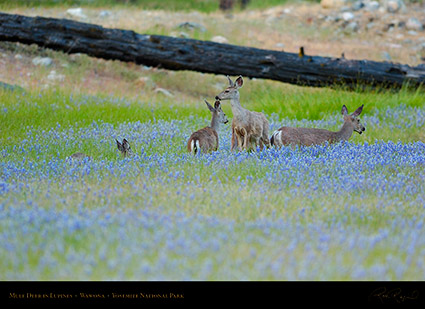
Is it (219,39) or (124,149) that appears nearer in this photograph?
(124,149)

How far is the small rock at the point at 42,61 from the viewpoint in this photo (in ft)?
53.9

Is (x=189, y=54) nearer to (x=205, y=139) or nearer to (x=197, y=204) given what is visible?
(x=205, y=139)

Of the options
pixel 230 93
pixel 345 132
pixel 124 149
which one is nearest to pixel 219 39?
pixel 345 132

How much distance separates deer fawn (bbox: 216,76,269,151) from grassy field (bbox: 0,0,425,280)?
0.43 meters

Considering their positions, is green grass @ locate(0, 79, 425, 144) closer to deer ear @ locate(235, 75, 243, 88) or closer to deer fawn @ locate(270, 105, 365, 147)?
deer fawn @ locate(270, 105, 365, 147)

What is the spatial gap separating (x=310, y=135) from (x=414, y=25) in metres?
20.0

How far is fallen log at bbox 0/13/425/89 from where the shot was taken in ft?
49.8

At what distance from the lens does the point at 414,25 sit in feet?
85.3

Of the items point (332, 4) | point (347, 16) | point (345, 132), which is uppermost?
point (345, 132)

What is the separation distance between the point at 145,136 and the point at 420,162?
16.1 feet

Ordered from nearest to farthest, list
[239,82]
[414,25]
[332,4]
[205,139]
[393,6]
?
[239,82], [205,139], [414,25], [393,6], [332,4]
